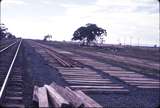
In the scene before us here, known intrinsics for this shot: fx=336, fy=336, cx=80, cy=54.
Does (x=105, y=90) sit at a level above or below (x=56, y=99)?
below

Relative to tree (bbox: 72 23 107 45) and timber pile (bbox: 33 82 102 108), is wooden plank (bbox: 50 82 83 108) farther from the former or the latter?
tree (bbox: 72 23 107 45)

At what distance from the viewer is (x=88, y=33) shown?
327ft

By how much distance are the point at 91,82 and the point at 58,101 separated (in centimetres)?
571

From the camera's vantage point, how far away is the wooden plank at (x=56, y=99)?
7289 millimetres

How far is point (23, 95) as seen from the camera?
32.6ft

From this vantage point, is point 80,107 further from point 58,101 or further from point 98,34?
point 98,34

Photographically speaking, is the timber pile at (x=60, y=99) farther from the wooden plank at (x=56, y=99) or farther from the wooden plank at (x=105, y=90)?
the wooden plank at (x=105, y=90)

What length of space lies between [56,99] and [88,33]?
9209 cm

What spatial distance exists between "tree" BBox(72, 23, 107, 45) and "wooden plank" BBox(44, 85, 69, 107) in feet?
297

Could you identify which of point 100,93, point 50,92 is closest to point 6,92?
point 50,92

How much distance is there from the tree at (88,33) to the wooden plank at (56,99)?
90586 mm

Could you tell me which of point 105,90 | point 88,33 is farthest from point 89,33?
point 105,90

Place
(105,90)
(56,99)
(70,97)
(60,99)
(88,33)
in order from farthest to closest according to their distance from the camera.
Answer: (88,33) < (105,90) < (70,97) < (56,99) < (60,99)

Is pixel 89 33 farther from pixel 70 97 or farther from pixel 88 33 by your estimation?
pixel 70 97
